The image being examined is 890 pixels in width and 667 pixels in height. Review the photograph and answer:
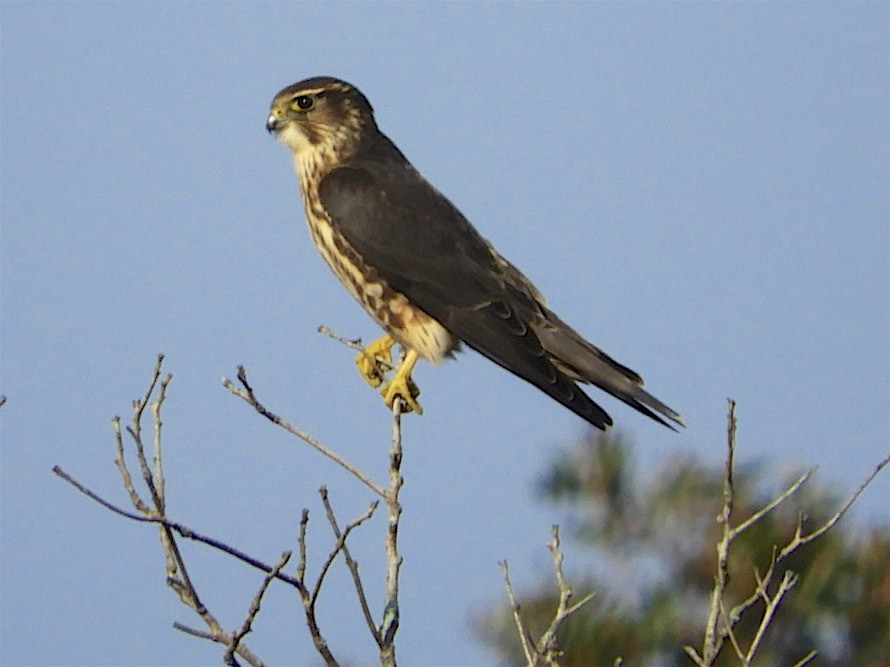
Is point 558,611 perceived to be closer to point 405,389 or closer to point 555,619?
point 555,619

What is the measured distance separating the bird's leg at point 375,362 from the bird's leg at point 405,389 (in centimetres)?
8

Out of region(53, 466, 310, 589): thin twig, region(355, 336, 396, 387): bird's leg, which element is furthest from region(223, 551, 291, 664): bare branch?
region(355, 336, 396, 387): bird's leg

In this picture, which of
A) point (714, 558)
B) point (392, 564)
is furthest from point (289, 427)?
point (714, 558)

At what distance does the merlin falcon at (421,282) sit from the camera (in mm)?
4746

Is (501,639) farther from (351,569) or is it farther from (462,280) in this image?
(351,569)

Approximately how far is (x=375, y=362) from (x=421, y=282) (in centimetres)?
31

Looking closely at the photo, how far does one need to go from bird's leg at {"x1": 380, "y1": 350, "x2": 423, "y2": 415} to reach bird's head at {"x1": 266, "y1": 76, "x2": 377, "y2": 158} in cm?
94

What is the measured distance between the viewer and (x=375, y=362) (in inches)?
195

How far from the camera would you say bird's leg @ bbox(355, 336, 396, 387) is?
4926mm

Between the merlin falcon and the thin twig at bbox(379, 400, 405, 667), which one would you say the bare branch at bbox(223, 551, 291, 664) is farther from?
the merlin falcon

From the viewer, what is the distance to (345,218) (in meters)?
5.00

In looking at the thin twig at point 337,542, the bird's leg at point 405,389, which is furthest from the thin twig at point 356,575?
the bird's leg at point 405,389

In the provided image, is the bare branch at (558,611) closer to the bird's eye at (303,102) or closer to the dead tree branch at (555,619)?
the dead tree branch at (555,619)

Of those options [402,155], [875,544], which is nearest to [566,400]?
[402,155]
